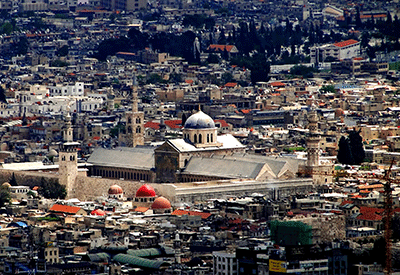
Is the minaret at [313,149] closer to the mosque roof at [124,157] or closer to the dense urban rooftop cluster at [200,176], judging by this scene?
the dense urban rooftop cluster at [200,176]

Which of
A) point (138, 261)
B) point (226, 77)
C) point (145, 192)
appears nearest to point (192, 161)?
point (145, 192)

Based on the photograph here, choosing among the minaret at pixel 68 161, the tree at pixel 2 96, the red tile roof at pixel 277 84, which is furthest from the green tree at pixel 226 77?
the minaret at pixel 68 161

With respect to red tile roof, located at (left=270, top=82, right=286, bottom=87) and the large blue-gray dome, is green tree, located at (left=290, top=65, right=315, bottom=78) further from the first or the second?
the large blue-gray dome

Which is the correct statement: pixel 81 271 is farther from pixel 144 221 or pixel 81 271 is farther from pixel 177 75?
pixel 177 75

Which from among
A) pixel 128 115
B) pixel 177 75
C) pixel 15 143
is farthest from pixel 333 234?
pixel 177 75

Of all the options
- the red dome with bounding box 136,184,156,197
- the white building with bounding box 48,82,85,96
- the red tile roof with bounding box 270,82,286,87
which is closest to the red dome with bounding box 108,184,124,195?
the red dome with bounding box 136,184,156,197

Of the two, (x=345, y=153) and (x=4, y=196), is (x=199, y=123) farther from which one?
(x=4, y=196)
